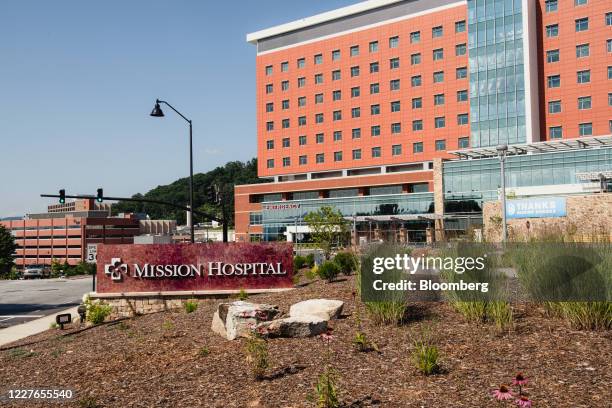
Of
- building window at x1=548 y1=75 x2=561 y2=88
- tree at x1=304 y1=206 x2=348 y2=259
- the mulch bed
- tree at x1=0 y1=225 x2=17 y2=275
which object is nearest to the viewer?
the mulch bed

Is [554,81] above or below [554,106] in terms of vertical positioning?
above

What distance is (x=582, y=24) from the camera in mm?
58625

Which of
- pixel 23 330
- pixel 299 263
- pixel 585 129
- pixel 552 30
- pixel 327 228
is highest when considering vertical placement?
pixel 552 30

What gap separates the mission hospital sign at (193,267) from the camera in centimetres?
2030

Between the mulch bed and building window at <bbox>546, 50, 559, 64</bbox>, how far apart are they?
57520 millimetres

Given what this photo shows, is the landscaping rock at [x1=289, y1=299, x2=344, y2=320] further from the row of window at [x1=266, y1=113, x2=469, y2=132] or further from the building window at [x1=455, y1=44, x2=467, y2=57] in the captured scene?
the building window at [x1=455, y1=44, x2=467, y2=57]

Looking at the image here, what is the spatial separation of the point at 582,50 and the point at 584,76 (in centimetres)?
286

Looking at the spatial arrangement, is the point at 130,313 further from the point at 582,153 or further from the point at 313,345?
the point at 582,153

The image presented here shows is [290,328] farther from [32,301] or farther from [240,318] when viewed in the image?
[32,301]

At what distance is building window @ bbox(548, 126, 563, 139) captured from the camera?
6016 centimetres

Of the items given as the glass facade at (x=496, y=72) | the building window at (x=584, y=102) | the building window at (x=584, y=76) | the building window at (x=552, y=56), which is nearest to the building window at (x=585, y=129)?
the building window at (x=584, y=102)

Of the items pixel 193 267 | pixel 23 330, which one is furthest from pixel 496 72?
pixel 23 330

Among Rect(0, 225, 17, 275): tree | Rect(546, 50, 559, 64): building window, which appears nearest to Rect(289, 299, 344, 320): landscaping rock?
Rect(546, 50, 559, 64): building window

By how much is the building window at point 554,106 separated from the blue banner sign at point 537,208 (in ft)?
65.2
